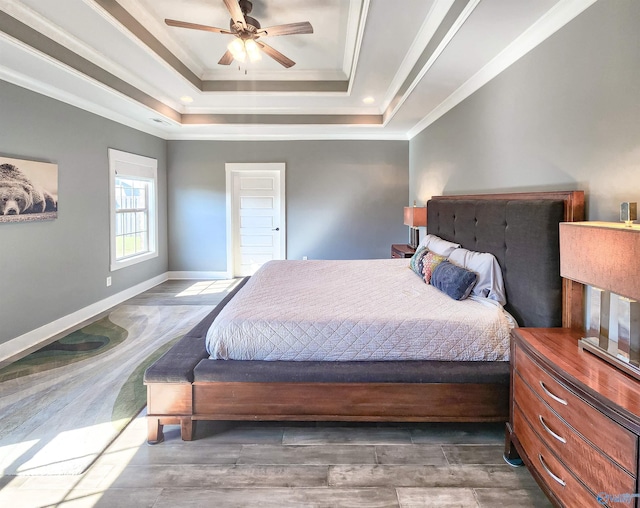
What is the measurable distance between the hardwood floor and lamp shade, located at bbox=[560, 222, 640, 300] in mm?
1033

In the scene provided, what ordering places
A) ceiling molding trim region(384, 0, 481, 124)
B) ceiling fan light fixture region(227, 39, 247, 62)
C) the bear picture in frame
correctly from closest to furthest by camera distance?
ceiling molding trim region(384, 0, 481, 124) → ceiling fan light fixture region(227, 39, 247, 62) → the bear picture in frame

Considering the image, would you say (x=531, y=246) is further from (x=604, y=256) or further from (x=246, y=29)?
(x=246, y=29)

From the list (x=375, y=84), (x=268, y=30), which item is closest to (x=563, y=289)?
(x=268, y=30)

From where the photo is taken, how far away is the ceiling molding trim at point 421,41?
8.31 feet

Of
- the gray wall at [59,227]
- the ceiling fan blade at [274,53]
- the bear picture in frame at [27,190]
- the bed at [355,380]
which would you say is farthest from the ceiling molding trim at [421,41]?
the bear picture in frame at [27,190]

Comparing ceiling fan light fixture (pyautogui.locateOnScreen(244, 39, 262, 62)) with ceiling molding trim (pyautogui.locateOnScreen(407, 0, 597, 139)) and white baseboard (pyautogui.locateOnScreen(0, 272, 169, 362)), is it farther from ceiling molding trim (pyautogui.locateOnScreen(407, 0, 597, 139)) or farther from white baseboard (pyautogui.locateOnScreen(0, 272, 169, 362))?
white baseboard (pyautogui.locateOnScreen(0, 272, 169, 362))

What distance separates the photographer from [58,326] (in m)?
3.69

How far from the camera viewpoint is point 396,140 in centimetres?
587

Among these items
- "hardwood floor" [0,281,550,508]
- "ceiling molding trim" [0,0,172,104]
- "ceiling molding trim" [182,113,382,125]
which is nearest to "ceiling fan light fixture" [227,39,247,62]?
"ceiling molding trim" [0,0,172,104]

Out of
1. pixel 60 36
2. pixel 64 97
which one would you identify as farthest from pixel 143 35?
pixel 64 97

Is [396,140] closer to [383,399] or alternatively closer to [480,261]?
[480,261]

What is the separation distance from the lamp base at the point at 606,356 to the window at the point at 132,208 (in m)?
4.89

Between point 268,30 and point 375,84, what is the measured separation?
5.90 ft

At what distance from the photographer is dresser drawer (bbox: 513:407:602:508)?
1233mm
